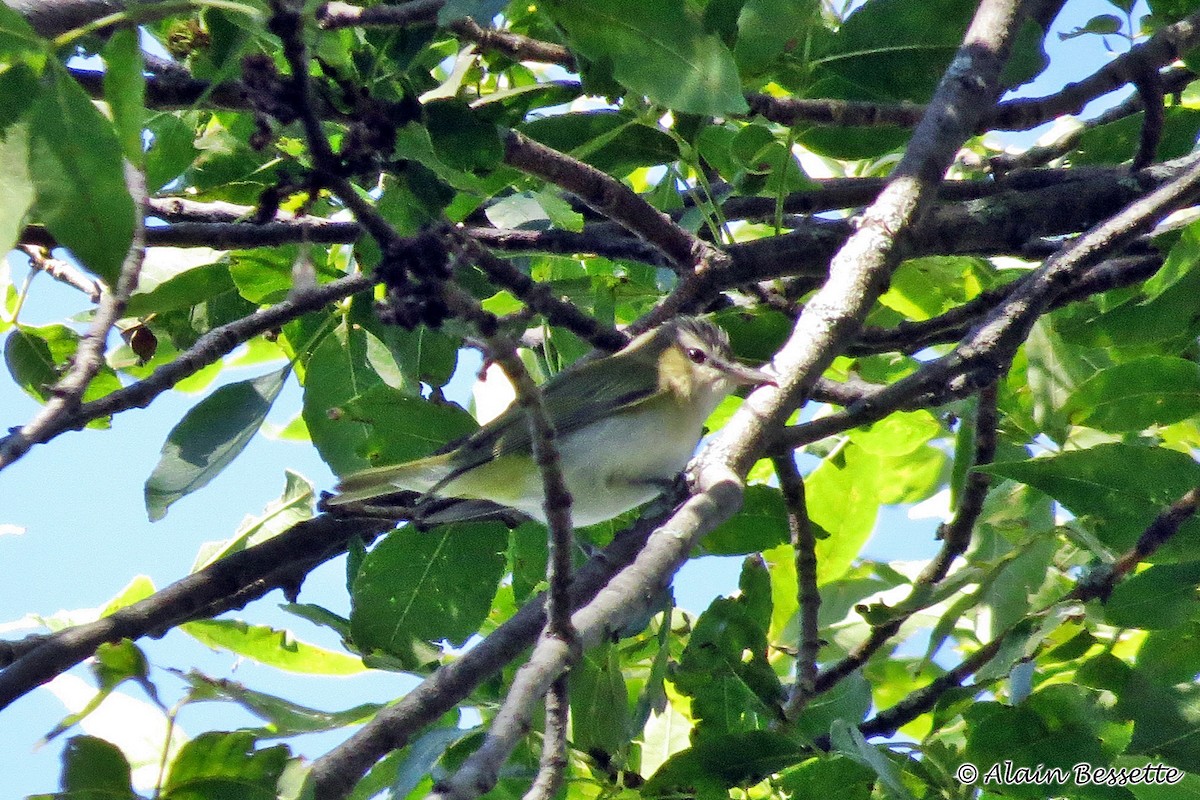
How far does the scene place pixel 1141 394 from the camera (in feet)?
Result: 8.96

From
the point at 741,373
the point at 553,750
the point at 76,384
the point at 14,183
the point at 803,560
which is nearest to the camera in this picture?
the point at 14,183

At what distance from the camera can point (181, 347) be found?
137 inches

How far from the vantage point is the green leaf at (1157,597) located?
2369 millimetres

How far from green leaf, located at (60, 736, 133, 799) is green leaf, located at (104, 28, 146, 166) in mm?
827

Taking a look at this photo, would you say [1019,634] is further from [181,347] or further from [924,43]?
[181,347]

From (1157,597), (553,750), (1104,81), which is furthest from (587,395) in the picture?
(553,750)

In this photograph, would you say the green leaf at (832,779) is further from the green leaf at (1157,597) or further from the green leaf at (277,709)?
the green leaf at (277,709)

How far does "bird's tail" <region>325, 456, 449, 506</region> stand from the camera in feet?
10.00

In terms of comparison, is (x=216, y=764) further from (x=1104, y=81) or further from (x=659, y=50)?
(x=1104, y=81)

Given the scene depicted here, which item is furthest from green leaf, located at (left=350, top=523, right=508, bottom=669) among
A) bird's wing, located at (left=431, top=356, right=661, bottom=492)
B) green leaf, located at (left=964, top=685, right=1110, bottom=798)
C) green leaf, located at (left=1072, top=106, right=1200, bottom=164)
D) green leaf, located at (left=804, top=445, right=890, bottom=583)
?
green leaf, located at (left=1072, top=106, right=1200, bottom=164)

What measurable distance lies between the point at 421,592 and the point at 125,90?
1.62 m

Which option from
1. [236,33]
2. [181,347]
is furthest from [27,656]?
[236,33]

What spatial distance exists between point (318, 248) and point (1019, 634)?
6.90 feet

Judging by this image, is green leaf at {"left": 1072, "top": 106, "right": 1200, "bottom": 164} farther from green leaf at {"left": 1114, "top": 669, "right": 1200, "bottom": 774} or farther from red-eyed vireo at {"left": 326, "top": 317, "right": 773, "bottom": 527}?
green leaf at {"left": 1114, "top": 669, "right": 1200, "bottom": 774}
